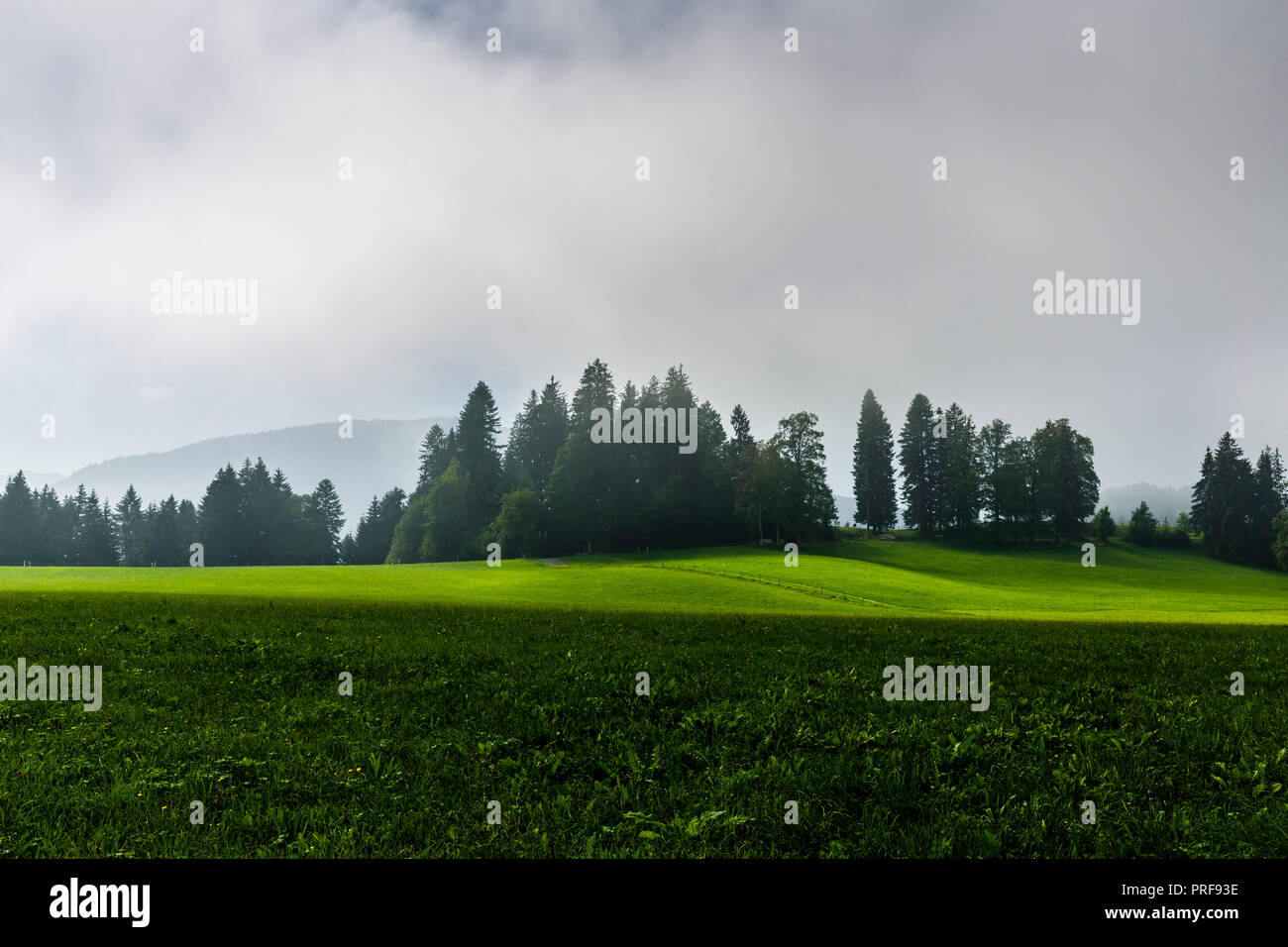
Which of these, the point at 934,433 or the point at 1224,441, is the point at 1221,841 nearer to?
the point at 934,433

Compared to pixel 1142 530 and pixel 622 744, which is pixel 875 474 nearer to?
pixel 1142 530

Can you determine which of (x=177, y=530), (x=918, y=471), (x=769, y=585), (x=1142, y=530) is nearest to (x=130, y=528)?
(x=177, y=530)

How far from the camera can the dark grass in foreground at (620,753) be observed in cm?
604

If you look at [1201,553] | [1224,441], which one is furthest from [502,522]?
[1224,441]

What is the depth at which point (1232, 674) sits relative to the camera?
40.3 ft

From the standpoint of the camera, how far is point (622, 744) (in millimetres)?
8219

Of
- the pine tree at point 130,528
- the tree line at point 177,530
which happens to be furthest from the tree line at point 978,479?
the pine tree at point 130,528

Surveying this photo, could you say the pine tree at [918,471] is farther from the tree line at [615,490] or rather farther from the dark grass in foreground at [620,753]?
the dark grass in foreground at [620,753]

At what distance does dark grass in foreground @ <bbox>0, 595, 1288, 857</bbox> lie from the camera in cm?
604

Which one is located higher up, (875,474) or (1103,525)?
(875,474)

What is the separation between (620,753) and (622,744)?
0.24 metres

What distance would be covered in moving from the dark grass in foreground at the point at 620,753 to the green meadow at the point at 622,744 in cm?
4
